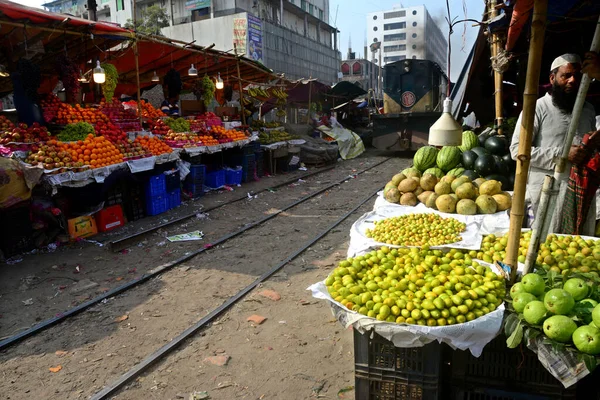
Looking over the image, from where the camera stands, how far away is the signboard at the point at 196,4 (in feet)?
118

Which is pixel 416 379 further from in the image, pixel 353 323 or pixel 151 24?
pixel 151 24

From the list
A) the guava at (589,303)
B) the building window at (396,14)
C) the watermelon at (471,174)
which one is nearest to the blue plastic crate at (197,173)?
the watermelon at (471,174)

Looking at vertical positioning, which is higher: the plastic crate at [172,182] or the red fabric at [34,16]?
the red fabric at [34,16]

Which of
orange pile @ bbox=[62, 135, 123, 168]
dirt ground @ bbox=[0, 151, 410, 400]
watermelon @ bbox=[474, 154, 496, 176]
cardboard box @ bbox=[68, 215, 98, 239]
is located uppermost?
orange pile @ bbox=[62, 135, 123, 168]

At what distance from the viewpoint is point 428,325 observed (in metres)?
2.34

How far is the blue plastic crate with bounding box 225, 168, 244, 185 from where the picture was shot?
1184cm

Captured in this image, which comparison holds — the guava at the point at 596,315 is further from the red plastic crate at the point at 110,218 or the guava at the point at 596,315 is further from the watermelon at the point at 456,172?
the red plastic crate at the point at 110,218

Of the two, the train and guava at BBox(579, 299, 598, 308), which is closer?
guava at BBox(579, 299, 598, 308)

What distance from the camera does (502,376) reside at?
2471mm

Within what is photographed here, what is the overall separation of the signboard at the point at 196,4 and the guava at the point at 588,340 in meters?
38.9

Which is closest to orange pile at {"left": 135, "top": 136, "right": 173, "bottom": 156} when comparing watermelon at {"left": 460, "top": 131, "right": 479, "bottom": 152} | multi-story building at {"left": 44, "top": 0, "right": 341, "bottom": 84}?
watermelon at {"left": 460, "top": 131, "right": 479, "bottom": 152}

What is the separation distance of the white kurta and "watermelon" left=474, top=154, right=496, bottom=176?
828 mm

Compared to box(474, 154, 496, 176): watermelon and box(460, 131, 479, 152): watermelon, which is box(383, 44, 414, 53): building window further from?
box(474, 154, 496, 176): watermelon

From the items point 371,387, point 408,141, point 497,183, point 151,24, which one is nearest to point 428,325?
point 371,387
